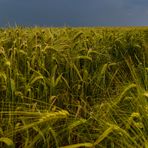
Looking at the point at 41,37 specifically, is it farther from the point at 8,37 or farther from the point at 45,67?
the point at 45,67

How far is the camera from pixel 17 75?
4.62 metres

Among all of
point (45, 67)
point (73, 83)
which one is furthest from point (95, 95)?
point (45, 67)

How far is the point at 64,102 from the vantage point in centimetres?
461

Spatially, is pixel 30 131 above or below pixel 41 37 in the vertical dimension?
below

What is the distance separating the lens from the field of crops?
10.3 ft

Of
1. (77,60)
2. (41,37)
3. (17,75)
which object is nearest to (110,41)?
(41,37)

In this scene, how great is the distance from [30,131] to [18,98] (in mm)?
520

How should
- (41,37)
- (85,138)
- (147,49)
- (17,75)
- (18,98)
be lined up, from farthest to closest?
(147,49), (41,37), (17,75), (18,98), (85,138)

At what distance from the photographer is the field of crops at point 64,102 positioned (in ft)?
10.3


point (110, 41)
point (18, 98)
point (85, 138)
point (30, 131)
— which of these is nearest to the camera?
point (85, 138)

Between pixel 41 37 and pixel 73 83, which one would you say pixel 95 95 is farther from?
pixel 41 37

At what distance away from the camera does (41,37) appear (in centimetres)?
637

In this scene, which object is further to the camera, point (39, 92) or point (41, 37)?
point (41, 37)

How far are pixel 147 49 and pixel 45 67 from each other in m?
2.96
